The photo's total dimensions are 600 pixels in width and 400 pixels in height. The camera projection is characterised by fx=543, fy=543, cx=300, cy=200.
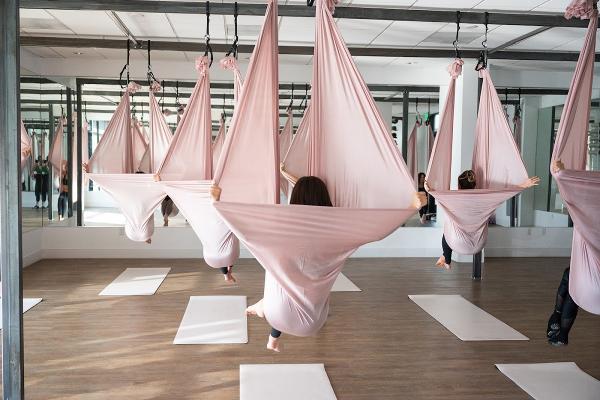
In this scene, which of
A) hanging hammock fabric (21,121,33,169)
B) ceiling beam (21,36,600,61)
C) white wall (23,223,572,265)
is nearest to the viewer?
hanging hammock fabric (21,121,33,169)

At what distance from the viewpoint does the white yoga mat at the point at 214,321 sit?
3.91 m

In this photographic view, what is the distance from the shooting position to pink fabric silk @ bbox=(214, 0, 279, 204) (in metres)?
2.37

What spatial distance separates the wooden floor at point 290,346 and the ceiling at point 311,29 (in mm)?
2552

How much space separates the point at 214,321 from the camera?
432 centimetres

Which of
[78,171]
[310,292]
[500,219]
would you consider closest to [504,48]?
[500,219]

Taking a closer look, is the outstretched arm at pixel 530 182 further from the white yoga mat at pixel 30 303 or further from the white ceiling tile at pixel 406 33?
the white yoga mat at pixel 30 303

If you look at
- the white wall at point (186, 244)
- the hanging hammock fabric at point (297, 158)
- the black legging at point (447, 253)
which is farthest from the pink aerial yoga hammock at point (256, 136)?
the white wall at point (186, 244)

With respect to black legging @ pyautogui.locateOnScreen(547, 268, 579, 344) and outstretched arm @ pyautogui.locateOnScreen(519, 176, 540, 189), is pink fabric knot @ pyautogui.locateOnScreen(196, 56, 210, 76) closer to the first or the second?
outstretched arm @ pyautogui.locateOnScreen(519, 176, 540, 189)

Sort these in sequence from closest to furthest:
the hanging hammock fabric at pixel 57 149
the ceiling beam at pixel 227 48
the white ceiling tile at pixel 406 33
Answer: the ceiling beam at pixel 227 48 → the white ceiling tile at pixel 406 33 → the hanging hammock fabric at pixel 57 149

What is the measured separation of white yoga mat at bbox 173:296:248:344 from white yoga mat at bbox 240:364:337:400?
1.87ft

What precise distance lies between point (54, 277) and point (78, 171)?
1.71m

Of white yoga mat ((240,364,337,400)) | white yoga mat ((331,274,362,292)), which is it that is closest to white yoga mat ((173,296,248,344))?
white yoga mat ((240,364,337,400))

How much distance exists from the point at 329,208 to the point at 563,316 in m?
1.99

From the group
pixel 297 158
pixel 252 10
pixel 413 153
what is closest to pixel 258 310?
pixel 252 10
